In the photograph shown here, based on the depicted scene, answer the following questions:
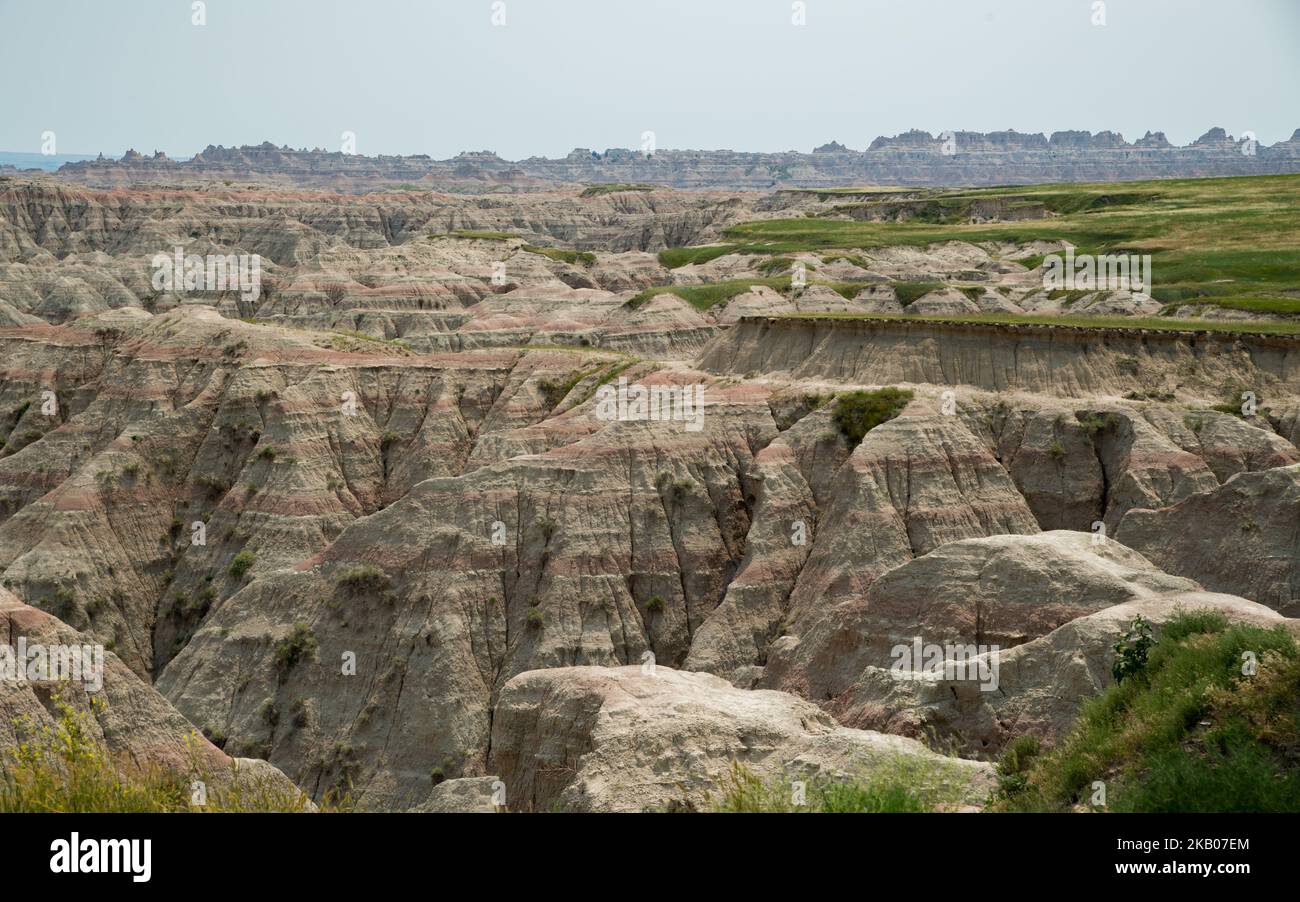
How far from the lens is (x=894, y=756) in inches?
942

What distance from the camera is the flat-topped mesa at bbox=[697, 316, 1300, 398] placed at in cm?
5591

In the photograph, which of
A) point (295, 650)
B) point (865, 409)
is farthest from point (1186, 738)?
point (295, 650)

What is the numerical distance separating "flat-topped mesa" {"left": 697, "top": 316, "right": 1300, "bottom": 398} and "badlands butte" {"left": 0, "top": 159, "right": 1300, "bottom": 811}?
0.19m

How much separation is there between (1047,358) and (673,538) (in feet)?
58.1

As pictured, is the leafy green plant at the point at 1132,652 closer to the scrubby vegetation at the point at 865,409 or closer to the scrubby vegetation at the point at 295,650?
the scrubby vegetation at the point at 865,409

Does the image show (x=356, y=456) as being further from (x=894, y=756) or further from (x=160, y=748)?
(x=894, y=756)

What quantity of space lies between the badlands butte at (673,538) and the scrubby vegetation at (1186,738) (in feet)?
0.38

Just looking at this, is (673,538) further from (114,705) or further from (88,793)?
(88,793)

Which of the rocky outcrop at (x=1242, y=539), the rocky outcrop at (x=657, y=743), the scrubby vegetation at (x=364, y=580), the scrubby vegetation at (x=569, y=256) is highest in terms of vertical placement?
the scrubby vegetation at (x=569, y=256)

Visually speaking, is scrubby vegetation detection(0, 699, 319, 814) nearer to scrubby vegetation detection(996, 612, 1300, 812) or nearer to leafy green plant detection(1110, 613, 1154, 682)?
scrubby vegetation detection(996, 612, 1300, 812)

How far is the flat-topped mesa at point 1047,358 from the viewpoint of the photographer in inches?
2201

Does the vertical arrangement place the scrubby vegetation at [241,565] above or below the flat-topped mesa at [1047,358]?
below

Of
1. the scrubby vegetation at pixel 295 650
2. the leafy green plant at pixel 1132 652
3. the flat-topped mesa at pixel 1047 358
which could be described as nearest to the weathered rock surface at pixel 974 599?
the leafy green plant at pixel 1132 652
